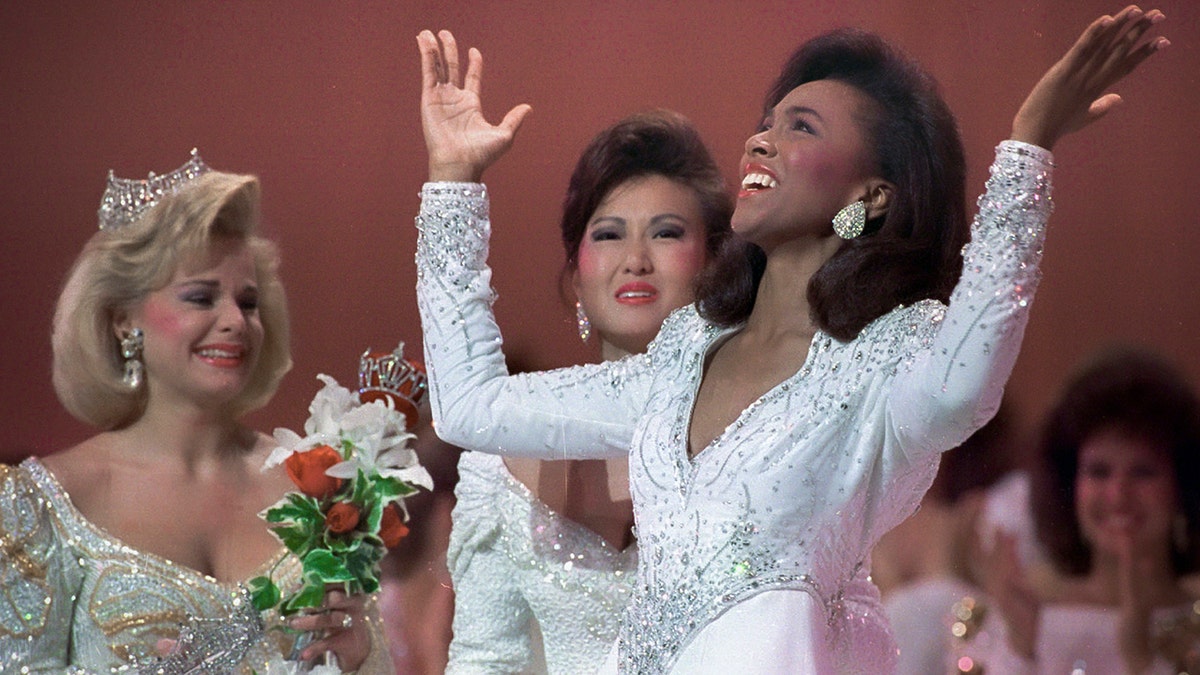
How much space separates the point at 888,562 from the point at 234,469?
1360 mm

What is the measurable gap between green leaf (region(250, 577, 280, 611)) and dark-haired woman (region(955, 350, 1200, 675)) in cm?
140

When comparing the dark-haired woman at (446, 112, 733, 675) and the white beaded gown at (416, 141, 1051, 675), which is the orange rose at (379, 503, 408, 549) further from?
the white beaded gown at (416, 141, 1051, 675)

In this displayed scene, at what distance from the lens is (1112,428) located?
2.91 meters

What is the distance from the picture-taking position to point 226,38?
3.45 m

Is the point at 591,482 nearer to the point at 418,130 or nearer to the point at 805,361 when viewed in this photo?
the point at 805,361

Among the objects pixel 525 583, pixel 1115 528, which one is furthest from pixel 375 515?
pixel 1115 528

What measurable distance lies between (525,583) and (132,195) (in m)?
1.06

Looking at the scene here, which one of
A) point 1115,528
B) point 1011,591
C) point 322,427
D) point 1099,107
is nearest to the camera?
point 1099,107

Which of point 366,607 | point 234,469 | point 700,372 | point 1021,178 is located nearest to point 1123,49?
point 1021,178

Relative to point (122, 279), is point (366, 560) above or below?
below

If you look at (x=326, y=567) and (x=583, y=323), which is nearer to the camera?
(x=326, y=567)

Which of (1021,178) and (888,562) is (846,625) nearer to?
(1021,178)

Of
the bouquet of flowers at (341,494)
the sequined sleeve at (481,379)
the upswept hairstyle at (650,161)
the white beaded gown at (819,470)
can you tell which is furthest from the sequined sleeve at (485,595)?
the white beaded gown at (819,470)

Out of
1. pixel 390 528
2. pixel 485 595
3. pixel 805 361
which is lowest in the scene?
pixel 485 595
